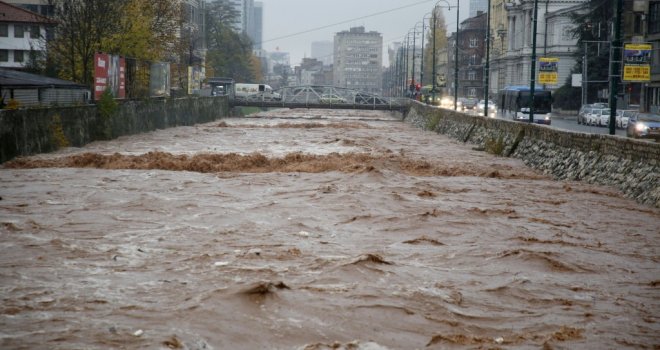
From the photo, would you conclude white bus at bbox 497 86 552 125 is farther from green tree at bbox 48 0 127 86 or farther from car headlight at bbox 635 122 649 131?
green tree at bbox 48 0 127 86

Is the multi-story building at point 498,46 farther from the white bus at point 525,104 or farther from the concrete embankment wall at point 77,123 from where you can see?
the concrete embankment wall at point 77,123

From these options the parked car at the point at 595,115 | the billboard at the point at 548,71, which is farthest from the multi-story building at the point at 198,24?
the parked car at the point at 595,115

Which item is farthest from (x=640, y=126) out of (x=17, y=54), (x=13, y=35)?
(x=17, y=54)

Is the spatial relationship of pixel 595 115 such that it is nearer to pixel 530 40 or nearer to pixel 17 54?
pixel 17 54

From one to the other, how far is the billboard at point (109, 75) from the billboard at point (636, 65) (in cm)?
2314

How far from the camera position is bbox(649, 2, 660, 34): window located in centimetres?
7788

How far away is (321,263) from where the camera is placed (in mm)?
14461

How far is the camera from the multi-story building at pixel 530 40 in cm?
11775

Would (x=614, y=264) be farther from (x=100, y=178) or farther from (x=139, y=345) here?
(x=100, y=178)

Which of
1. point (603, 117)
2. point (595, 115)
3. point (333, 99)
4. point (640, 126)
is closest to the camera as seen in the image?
point (640, 126)

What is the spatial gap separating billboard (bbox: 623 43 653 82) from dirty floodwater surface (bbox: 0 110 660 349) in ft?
31.7

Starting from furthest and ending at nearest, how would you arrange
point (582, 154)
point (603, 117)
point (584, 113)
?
point (584, 113) → point (603, 117) → point (582, 154)

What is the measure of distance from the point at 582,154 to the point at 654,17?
55.2 meters

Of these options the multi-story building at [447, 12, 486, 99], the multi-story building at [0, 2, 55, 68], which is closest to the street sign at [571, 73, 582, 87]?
the multi-story building at [0, 2, 55, 68]
